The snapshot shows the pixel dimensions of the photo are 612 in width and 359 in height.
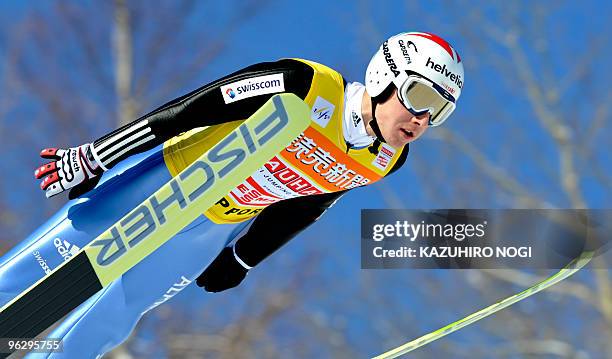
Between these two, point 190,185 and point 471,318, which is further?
point 471,318

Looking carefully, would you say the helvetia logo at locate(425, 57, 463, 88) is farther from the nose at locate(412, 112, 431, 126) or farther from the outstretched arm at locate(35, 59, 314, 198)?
the outstretched arm at locate(35, 59, 314, 198)

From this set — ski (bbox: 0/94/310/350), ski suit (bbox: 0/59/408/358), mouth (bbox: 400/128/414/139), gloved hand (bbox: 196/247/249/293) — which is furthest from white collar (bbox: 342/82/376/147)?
gloved hand (bbox: 196/247/249/293)

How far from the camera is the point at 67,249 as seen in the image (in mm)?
3670

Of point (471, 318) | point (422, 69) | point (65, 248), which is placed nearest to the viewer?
point (422, 69)

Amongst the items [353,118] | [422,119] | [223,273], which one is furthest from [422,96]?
[223,273]

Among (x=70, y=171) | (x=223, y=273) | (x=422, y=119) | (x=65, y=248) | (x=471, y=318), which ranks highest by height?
(x=70, y=171)

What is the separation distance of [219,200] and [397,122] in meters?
0.69

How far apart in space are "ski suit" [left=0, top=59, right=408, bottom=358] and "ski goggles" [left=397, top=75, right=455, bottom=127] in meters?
0.20

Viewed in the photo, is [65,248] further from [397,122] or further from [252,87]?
[397,122]

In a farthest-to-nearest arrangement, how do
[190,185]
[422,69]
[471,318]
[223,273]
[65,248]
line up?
1. [471,318]
2. [223,273]
3. [65,248]
4. [422,69]
5. [190,185]

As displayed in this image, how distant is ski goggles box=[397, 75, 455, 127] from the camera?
3.33 m

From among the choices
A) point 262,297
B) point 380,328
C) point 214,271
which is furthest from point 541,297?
point 214,271

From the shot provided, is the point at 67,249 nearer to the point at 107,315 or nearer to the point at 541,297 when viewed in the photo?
the point at 107,315

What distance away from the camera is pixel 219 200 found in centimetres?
356
